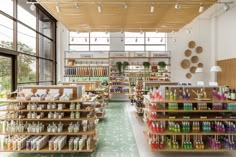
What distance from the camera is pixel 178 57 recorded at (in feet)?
48.0

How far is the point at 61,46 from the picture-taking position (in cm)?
1468

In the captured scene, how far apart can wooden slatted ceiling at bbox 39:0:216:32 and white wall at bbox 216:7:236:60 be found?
3.17 meters

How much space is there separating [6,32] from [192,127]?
22.5 feet

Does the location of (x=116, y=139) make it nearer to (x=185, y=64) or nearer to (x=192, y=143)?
(x=192, y=143)

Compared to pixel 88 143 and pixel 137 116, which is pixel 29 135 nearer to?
pixel 88 143

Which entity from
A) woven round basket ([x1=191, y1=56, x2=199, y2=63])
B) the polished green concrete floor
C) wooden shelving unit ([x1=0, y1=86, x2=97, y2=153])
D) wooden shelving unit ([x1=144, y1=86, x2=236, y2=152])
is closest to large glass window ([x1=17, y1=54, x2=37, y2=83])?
the polished green concrete floor

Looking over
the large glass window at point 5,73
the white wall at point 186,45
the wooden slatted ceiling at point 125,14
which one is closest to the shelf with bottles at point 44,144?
the large glass window at point 5,73

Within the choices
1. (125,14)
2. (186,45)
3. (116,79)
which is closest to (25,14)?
(125,14)

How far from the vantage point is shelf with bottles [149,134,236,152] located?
4.77 meters

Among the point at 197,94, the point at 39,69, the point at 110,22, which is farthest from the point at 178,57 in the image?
the point at 197,94

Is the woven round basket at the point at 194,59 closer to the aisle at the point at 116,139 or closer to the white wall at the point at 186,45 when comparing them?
the white wall at the point at 186,45

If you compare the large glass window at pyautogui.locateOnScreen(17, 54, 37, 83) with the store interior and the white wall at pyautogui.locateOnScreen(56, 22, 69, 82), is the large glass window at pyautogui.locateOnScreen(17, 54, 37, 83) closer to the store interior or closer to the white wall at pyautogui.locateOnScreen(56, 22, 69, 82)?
the store interior

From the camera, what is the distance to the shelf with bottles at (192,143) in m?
4.77

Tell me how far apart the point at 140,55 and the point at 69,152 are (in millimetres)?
10095
